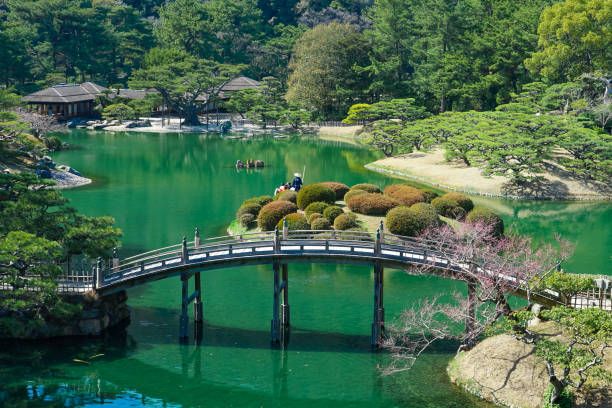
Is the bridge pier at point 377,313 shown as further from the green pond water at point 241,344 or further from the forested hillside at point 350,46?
the forested hillside at point 350,46

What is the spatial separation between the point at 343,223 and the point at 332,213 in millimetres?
1555

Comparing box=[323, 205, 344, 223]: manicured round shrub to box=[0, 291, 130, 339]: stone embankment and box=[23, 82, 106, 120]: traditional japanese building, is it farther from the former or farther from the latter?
box=[23, 82, 106, 120]: traditional japanese building

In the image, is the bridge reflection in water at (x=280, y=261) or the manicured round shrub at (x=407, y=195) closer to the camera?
the bridge reflection in water at (x=280, y=261)

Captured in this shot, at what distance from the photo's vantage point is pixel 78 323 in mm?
32812

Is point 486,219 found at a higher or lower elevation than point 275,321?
higher

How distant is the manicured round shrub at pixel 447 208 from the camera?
4947 cm

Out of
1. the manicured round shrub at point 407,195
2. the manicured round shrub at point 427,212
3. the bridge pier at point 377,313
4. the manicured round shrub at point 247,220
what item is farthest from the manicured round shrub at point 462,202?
the bridge pier at point 377,313

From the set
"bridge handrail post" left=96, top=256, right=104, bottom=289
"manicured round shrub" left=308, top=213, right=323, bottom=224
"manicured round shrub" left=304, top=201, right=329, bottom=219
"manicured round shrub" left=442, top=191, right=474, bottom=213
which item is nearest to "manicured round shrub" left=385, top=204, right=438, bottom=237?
"manicured round shrub" left=308, top=213, right=323, bottom=224

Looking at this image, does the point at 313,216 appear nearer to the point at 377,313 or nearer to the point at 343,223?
the point at 343,223

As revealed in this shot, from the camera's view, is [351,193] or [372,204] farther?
[351,193]

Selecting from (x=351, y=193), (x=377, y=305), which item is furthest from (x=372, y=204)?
(x=377, y=305)

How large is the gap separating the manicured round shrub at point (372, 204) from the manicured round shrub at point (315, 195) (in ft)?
5.45

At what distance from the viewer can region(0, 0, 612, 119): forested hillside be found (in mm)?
85375

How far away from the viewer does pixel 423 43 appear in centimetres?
10806
